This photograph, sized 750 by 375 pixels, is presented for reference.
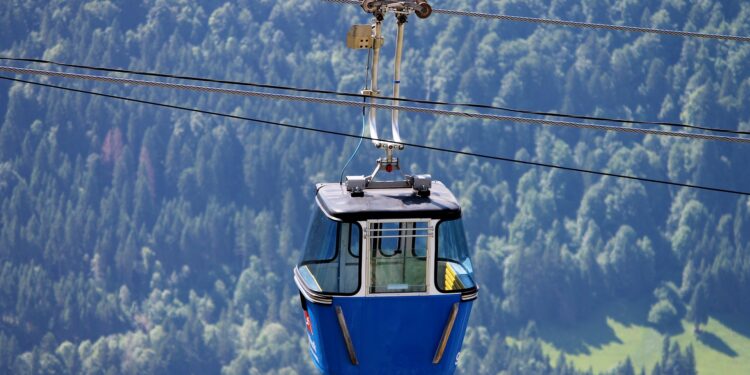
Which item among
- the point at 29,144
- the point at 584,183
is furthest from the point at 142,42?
the point at 584,183

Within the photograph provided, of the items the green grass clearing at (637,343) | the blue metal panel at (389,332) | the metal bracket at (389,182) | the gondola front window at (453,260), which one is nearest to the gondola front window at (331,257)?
the blue metal panel at (389,332)

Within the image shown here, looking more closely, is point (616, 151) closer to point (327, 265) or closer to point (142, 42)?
point (142, 42)

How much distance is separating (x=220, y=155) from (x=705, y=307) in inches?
2529

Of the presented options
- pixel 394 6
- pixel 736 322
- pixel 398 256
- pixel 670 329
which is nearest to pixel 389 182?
pixel 398 256

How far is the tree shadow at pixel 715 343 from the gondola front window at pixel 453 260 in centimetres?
13374

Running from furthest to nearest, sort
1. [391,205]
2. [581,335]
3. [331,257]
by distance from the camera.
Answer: [581,335] < [331,257] < [391,205]

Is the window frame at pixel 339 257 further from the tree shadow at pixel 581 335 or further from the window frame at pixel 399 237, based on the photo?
the tree shadow at pixel 581 335

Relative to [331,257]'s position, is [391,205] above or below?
above

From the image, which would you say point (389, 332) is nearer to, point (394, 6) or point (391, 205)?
point (391, 205)

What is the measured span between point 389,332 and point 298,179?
16530 centimetres

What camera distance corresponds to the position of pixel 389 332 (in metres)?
18.3

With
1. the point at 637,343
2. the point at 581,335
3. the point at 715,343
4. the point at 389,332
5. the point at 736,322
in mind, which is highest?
the point at 389,332

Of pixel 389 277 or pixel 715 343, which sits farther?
pixel 715 343

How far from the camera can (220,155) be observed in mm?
185250
